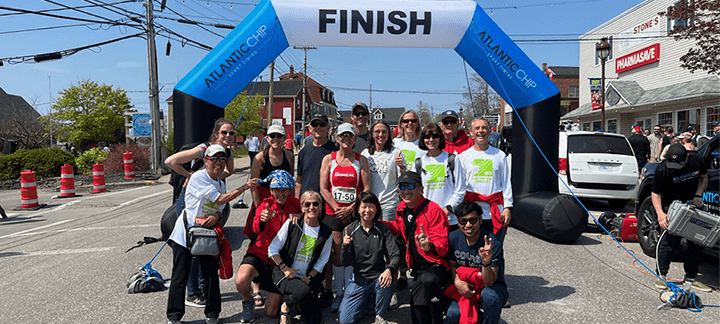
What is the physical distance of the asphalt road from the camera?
160 inches

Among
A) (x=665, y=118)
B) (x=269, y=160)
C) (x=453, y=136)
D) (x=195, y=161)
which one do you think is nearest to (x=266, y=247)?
(x=269, y=160)

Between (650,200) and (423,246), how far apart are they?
3.90 m

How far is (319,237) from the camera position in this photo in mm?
4016

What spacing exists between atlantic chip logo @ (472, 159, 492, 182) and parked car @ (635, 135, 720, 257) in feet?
7.38

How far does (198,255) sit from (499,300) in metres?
2.44

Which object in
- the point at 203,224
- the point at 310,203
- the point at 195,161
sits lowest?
the point at 203,224

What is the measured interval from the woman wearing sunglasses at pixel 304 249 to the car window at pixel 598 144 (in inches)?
265

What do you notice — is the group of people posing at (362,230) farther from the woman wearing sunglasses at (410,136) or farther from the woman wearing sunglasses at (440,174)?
the woman wearing sunglasses at (410,136)

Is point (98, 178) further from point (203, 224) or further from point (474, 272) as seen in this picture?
point (474, 272)

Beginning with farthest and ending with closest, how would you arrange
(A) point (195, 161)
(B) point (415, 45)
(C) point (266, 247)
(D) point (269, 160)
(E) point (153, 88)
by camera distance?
1. (E) point (153, 88)
2. (B) point (415, 45)
3. (A) point (195, 161)
4. (D) point (269, 160)
5. (C) point (266, 247)

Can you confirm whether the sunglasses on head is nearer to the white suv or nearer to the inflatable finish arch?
the inflatable finish arch

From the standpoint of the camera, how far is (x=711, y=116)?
59.0 feet

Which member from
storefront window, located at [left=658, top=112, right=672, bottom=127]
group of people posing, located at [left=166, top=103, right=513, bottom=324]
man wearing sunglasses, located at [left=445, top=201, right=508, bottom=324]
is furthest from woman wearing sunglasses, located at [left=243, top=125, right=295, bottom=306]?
storefront window, located at [left=658, top=112, right=672, bottom=127]

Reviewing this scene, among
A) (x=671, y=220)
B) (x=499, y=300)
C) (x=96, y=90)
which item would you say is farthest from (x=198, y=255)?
(x=96, y=90)
